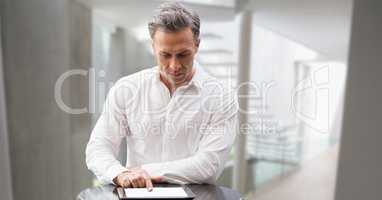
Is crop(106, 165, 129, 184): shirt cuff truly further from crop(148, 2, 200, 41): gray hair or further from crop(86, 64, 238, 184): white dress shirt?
crop(148, 2, 200, 41): gray hair

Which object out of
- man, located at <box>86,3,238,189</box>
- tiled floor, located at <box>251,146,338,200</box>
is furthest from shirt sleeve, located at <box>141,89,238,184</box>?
tiled floor, located at <box>251,146,338,200</box>

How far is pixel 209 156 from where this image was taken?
1316 millimetres

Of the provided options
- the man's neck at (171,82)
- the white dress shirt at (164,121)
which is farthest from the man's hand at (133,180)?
the man's neck at (171,82)

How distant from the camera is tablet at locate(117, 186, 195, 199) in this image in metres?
1.10

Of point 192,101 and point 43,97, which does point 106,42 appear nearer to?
point 43,97

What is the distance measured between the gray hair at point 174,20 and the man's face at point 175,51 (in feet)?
0.06

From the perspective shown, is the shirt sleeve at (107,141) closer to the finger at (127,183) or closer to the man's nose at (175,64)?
the finger at (127,183)

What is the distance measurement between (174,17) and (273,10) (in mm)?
1205

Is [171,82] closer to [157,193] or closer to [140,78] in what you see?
[140,78]

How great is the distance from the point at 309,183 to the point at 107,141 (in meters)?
1.72

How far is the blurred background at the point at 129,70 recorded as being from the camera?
211 centimetres

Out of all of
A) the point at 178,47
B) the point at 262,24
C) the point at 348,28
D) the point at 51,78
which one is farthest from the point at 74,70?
the point at 348,28

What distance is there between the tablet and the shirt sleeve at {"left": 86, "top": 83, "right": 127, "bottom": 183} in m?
0.14

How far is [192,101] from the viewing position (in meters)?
1.39
